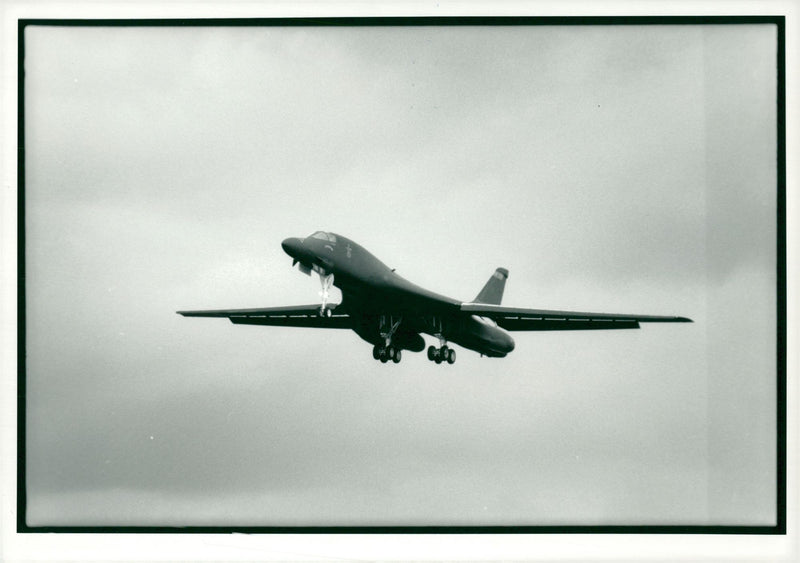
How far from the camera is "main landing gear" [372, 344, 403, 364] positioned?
128ft

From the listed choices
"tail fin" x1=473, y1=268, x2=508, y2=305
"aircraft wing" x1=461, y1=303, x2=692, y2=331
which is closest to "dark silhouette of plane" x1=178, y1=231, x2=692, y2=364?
"aircraft wing" x1=461, y1=303, x2=692, y2=331

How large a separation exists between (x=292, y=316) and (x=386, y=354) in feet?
11.6

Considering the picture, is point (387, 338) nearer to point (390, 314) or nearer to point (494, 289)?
point (390, 314)

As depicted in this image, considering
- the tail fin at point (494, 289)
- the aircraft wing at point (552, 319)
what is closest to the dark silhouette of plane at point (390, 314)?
the aircraft wing at point (552, 319)

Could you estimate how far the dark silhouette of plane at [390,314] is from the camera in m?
35.8

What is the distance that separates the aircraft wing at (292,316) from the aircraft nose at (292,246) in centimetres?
368

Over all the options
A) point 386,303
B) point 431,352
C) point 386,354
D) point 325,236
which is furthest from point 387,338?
point 325,236

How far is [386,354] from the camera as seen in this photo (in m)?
39.2

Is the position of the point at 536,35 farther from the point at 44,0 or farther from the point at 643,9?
the point at 44,0

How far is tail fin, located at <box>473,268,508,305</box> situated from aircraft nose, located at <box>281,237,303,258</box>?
1166cm

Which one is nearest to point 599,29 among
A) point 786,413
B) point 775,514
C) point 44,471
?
point 786,413

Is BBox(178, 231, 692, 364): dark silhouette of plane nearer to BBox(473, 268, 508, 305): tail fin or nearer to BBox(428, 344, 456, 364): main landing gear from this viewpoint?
BBox(428, 344, 456, 364): main landing gear

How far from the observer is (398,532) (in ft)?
99.0

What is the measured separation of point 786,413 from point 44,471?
60.6ft
